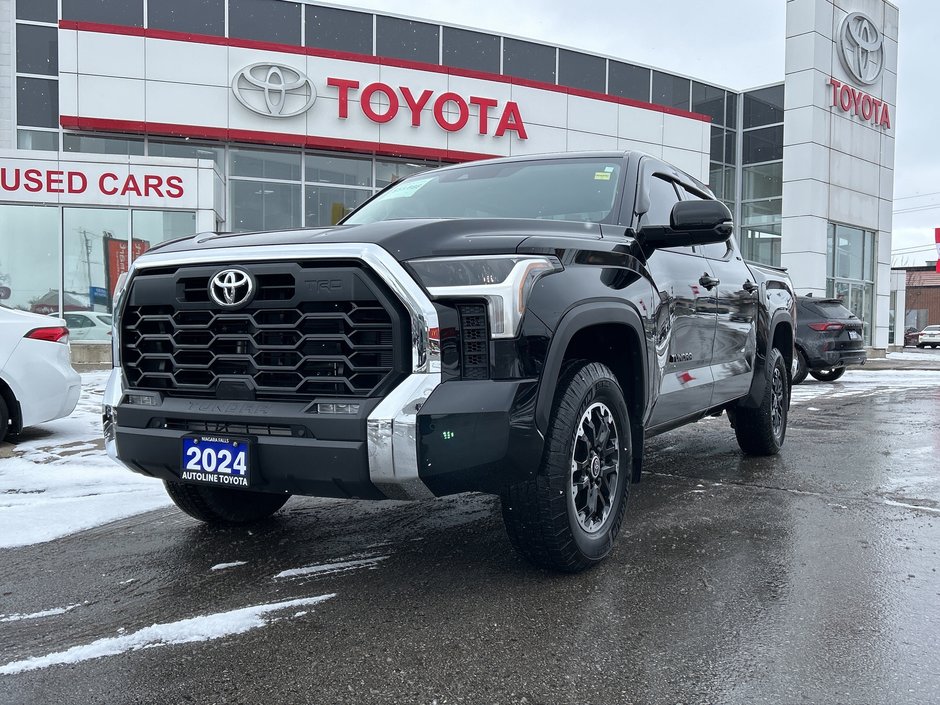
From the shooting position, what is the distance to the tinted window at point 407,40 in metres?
20.2

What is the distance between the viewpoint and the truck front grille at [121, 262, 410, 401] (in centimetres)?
281

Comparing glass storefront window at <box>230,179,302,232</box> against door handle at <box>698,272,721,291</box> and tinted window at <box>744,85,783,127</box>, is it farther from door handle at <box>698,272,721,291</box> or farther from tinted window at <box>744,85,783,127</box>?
tinted window at <box>744,85,783,127</box>

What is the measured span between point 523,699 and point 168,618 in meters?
1.38

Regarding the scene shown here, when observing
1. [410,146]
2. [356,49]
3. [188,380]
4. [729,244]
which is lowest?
[188,380]

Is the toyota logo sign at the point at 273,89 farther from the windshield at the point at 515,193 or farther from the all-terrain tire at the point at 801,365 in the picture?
the windshield at the point at 515,193

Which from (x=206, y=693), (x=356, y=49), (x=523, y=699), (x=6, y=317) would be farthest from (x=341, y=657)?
(x=356, y=49)

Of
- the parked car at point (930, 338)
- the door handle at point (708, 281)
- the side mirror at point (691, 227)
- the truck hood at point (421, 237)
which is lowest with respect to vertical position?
the parked car at point (930, 338)

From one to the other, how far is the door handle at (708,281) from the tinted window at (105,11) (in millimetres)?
17709

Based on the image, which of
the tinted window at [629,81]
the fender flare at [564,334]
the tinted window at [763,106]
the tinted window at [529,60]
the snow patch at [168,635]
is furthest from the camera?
the tinted window at [763,106]

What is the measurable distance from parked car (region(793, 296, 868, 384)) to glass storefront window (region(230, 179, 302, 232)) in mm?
11271

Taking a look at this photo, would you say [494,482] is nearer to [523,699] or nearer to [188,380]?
[523,699]

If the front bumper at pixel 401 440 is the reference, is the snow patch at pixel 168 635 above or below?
below

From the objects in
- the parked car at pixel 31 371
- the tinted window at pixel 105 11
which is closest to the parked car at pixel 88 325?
the tinted window at pixel 105 11

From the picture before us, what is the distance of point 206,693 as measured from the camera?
2342mm
